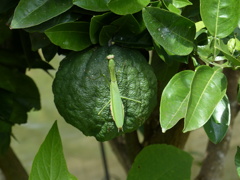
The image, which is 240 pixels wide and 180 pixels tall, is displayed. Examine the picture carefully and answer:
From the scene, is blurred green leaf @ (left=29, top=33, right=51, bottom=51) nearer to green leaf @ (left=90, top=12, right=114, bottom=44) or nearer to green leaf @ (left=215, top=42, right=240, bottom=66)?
green leaf @ (left=90, top=12, right=114, bottom=44)

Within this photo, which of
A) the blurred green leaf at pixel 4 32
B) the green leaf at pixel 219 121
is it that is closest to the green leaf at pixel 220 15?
the green leaf at pixel 219 121

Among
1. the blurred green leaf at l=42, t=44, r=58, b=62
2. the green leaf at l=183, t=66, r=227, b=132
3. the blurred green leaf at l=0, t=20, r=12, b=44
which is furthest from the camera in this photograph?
the blurred green leaf at l=0, t=20, r=12, b=44

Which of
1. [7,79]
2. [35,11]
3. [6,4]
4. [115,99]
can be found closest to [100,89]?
[115,99]

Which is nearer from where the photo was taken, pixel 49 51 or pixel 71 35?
pixel 71 35

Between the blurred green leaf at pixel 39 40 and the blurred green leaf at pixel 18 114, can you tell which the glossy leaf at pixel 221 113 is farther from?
the blurred green leaf at pixel 18 114

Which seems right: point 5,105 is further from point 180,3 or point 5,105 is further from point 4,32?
point 180,3

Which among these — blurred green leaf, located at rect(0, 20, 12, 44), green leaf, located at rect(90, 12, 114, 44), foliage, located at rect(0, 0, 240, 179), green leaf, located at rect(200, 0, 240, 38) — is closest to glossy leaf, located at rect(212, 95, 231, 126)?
foliage, located at rect(0, 0, 240, 179)

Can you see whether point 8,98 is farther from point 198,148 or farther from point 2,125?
point 198,148
